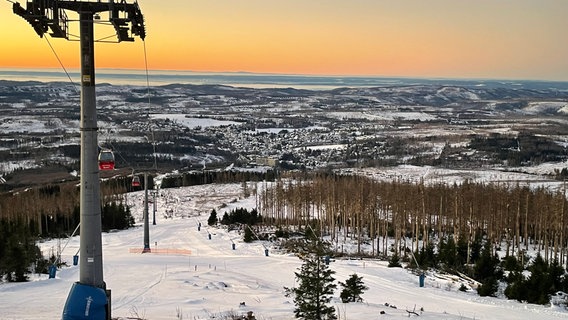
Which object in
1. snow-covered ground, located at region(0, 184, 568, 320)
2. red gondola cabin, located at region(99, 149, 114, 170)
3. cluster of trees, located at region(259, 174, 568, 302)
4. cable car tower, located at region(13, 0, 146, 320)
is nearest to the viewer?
cable car tower, located at region(13, 0, 146, 320)

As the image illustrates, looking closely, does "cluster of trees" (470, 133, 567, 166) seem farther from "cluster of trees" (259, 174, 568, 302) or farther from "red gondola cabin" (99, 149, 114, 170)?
"red gondola cabin" (99, 149, 114, 170)

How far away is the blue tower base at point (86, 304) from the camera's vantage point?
9.44m

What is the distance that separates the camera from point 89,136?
31.1 feet

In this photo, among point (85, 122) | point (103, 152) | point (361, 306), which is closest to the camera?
point (85, 122)

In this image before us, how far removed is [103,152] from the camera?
1221cm

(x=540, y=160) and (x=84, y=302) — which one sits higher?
(x=84, y=302)

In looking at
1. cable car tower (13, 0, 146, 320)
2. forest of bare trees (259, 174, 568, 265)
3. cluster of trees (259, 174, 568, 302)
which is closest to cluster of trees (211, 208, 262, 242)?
forest of bare trees (259, 174, 568, 265)

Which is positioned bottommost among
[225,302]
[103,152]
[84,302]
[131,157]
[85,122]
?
[131,157]

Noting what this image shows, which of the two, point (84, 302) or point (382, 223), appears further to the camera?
point (382, 223)

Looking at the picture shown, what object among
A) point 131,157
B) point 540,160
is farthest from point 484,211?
point 131,157

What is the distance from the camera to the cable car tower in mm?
9172

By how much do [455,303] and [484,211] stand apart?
103 ft

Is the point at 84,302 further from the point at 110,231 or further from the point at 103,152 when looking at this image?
the point at 110,231

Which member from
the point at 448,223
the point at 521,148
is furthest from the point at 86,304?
the point at 521,148
